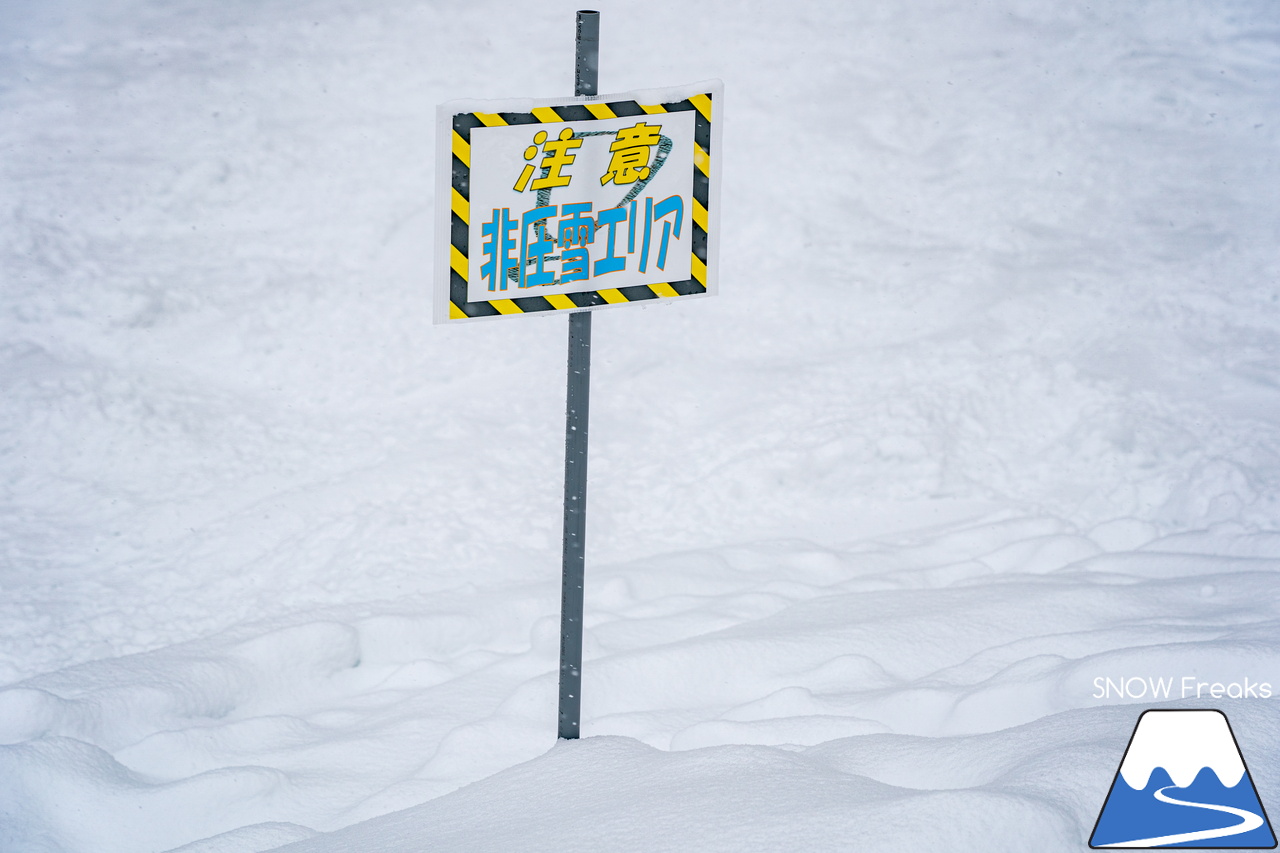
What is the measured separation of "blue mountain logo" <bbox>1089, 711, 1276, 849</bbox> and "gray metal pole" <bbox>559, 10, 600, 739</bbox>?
4.73 feet

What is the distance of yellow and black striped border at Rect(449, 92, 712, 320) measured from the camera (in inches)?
110

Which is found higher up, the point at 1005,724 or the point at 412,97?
the point at 412,97

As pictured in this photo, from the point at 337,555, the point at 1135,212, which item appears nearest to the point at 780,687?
the point at 337,555

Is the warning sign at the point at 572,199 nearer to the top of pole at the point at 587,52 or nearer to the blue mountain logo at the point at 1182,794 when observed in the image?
the top of pole at the point at 587,52

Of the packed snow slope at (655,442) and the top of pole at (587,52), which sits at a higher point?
the top of pole at (587,52)

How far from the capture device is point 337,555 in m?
4.86

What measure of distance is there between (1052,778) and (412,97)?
23.3 ft

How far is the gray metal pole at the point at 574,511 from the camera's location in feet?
9.87

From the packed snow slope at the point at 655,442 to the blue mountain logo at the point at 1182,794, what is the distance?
61 millimetres

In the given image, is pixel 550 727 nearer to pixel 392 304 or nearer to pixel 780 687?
pixel 780 687

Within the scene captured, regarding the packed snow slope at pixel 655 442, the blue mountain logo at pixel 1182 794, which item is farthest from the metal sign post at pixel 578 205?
the blue mountain logo at pixel 1182 794

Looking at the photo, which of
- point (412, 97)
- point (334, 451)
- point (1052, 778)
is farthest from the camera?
point (412, 97)

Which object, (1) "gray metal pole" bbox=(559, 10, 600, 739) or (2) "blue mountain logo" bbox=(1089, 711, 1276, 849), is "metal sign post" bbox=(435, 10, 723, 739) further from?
(2) "blue mountain logo" bbox=(1089, 711, 1276, 849)

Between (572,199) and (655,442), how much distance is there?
2.87 meters
